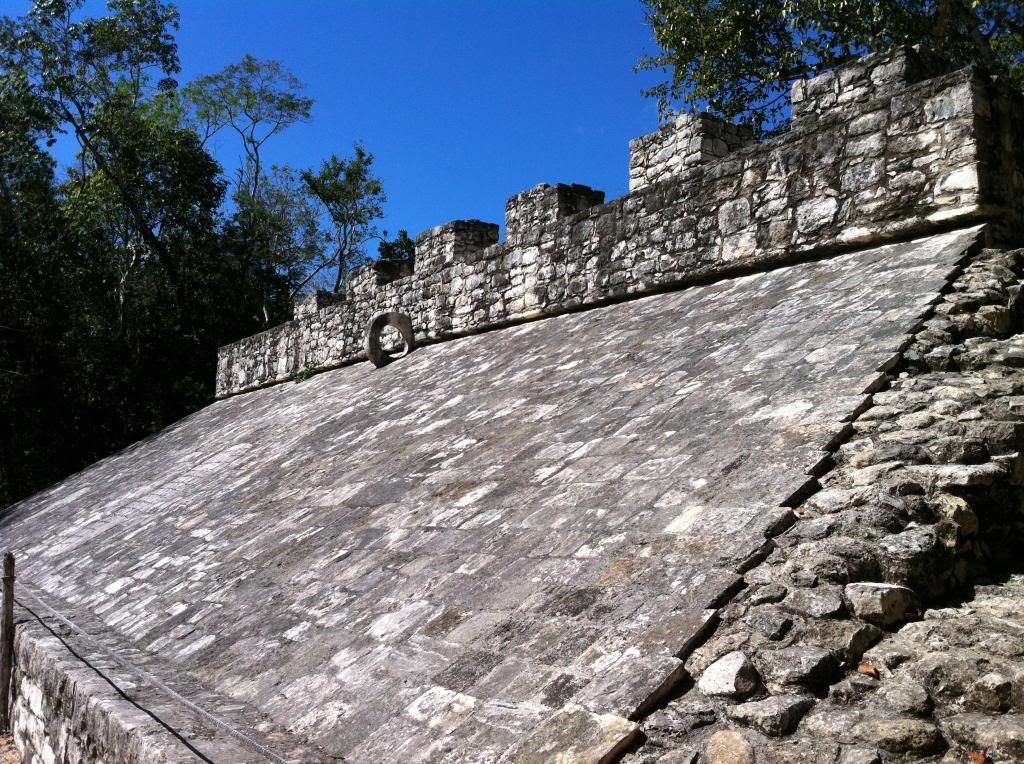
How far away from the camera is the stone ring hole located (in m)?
10.4

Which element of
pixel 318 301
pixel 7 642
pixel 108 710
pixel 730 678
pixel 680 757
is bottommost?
pixel 7 642

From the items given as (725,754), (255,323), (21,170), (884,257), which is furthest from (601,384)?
(21,170)

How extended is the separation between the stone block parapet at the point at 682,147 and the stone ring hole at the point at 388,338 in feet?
12.4

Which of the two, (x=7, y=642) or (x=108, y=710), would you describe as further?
(x=7, y=642)

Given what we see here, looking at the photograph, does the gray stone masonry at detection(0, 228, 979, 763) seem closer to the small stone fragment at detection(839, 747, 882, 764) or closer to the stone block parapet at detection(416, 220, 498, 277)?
the small stone fragment at detection(839, 747, 882, 764)

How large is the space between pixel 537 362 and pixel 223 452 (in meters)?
4.80

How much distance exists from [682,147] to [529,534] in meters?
4.52

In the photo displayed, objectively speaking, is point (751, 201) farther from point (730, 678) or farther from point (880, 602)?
point (730, 678)

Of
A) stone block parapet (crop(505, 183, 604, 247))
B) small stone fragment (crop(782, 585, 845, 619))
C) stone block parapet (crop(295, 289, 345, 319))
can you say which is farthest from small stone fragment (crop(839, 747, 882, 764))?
stone block parapet (crop(295, 289, 345, 319))

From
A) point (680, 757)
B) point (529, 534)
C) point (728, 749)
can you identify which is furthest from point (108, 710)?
point (728, 749)

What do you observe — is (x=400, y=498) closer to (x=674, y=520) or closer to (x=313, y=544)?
(x=313, y=544)

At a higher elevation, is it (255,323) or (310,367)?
(255,323)

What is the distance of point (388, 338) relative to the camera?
1092cm

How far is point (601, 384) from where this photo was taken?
5.58m
